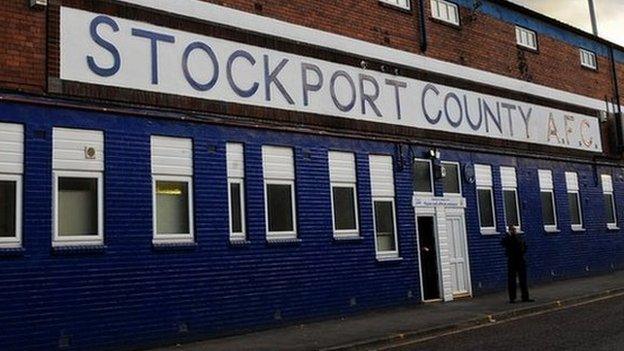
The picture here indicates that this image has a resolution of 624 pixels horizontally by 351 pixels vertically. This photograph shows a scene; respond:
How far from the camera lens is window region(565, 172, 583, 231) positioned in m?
23.2

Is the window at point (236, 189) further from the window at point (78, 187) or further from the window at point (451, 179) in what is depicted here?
the window at point (451, 179)

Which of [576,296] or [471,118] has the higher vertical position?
[471,118]

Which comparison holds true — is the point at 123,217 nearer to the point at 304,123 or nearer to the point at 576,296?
the point at 304,123

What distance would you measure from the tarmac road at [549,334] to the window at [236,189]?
4112 millimetres

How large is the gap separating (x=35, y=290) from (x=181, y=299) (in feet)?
8.49

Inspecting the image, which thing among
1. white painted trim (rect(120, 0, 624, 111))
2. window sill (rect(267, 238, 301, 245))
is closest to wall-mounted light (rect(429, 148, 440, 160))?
white painted trim (rect(120, 0, 624, 111))

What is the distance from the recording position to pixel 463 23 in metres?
19.8

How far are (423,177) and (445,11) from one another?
5261mm

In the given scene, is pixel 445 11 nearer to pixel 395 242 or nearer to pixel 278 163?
pixel 395 242

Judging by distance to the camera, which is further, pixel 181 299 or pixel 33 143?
pixel 181 299

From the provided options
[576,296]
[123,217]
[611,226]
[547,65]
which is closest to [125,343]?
[123,217]

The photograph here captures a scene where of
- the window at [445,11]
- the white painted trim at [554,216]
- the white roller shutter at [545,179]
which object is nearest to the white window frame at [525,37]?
the window at [445,11]

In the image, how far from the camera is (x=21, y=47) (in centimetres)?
1048

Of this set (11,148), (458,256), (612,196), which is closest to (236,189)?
(11,148)
